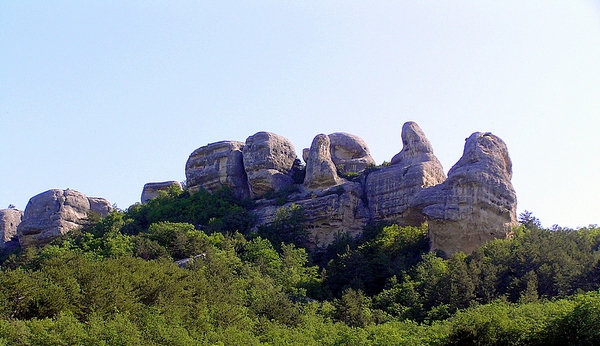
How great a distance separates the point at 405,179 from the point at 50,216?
53.6 feet

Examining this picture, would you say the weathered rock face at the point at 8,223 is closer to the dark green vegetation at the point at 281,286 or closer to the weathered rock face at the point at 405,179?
the dark green vegetation at the point at 281,286

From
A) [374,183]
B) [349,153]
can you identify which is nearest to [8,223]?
[349,153]

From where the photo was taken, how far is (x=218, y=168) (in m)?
50.4

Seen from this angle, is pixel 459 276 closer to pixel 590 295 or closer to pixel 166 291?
pixel 590 295

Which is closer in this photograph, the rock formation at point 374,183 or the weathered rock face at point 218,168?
the rock formation at point 374,183

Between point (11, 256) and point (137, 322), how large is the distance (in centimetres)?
1640

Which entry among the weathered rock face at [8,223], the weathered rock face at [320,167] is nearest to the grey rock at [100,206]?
the weathered rock face at [8,223]

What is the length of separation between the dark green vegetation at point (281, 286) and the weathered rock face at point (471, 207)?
1.11m

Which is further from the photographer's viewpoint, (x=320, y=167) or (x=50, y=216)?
(x=50, y=216)

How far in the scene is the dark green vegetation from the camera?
2856cm

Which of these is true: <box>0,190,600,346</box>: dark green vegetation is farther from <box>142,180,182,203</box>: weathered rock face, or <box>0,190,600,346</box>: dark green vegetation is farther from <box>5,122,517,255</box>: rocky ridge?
<box>142,180,182,203</box>: weathered rock face

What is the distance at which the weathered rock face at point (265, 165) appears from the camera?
48.7m

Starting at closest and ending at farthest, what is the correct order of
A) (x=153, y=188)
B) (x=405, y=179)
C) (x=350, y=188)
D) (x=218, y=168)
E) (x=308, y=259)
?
(x=308, y=259)
(x=405, y=179)
(x=350, y=188)
(x=218, y=168)
(x=153, y=188)

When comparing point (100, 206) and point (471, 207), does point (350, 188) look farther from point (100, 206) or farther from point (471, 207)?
point (100, 206)
